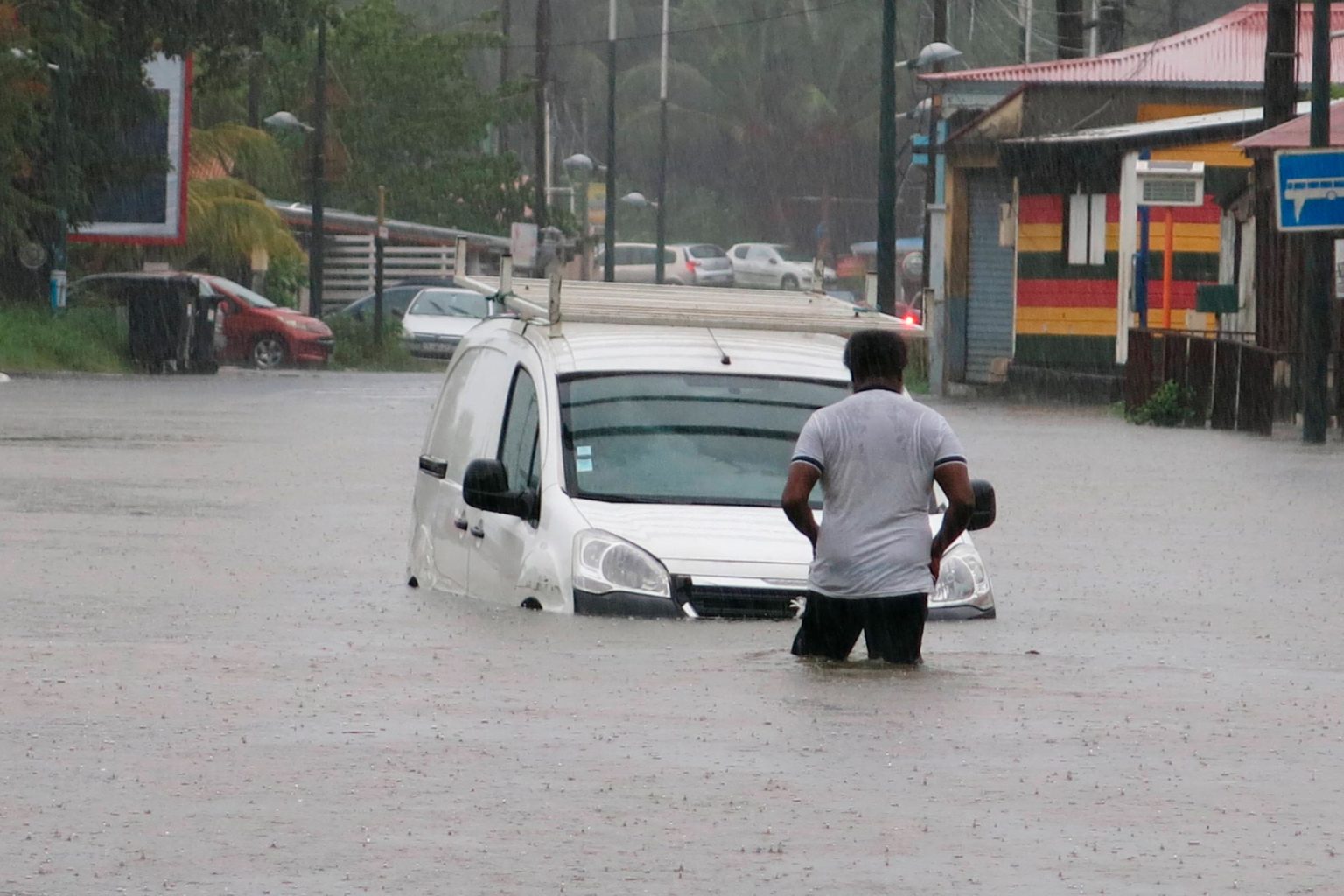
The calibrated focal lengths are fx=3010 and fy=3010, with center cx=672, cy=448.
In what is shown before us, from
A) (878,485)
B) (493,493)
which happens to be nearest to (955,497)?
(878,485)

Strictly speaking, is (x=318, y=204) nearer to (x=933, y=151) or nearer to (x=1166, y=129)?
(x=933, y=151)

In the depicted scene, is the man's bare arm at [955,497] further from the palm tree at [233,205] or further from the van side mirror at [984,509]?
the palm tree at [233,205]

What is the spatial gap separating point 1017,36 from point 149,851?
107094mm

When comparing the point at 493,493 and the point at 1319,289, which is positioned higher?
the point at 1319,289

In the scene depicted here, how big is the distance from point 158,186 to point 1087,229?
676 inches

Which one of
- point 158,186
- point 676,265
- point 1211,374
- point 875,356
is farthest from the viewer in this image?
point 676,265

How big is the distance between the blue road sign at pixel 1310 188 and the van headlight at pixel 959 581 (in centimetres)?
1592

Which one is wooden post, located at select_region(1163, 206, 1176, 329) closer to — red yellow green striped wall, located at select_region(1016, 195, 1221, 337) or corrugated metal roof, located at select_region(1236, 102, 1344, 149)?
red yellow green striped wall, located at select_region(1016, 195, 1221, 337)

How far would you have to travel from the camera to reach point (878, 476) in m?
9.90

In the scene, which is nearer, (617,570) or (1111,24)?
(617,570)

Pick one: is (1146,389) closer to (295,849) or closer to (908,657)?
(908,657)

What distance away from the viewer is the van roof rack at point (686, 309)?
41.5ft

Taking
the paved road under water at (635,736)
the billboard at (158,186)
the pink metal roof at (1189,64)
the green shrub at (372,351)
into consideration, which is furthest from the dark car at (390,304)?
the paved road under water at (635,736)

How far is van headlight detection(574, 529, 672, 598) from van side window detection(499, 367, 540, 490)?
677mm
